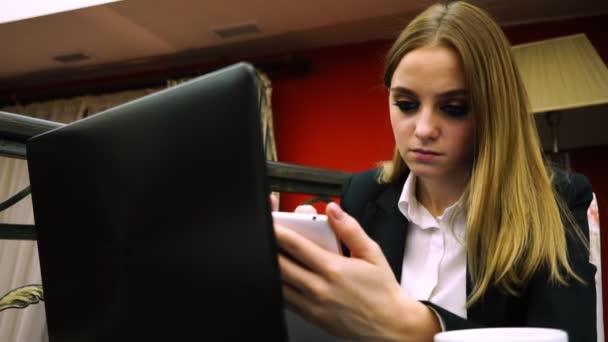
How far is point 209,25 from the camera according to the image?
355 cm

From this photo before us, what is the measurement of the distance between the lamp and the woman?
78 cm

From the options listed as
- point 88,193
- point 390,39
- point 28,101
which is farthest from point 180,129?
point 28,101

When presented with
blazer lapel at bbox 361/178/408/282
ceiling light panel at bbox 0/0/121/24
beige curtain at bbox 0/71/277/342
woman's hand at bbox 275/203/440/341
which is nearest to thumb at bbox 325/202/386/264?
woman's hand at bbox 275/203/440/341

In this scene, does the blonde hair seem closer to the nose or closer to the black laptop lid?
the nose

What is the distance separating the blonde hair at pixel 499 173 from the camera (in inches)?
32.2

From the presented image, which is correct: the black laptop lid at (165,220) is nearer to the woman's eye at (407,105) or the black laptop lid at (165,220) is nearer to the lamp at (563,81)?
the woman's eye at (407,105)

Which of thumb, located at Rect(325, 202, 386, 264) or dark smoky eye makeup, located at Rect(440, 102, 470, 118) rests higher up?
dark smoky eye makeup, located at Rect(440, 102, 470, 118)

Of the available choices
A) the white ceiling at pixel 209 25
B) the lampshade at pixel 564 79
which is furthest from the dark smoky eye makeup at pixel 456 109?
the white ceiling at pixel 209 25

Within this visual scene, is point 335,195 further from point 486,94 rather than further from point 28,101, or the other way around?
point 28,101

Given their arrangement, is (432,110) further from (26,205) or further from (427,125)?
(26,205)

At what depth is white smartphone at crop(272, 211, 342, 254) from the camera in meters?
0.50

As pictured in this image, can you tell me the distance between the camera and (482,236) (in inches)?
34.4

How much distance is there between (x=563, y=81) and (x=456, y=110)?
3.34 ft

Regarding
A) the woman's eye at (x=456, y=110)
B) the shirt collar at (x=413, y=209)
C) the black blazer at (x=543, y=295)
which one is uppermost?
the woman's eye at (x=456, y=110)
